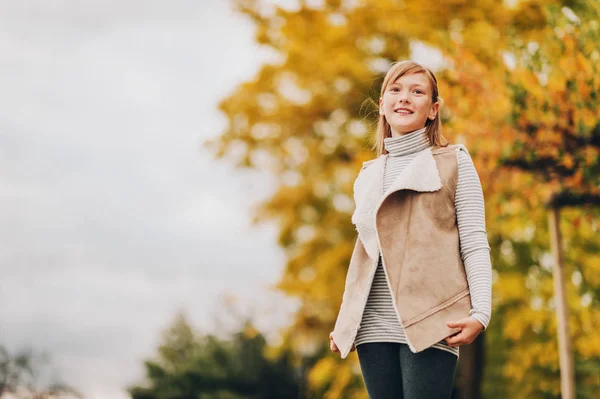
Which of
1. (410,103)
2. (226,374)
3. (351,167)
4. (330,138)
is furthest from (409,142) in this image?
(226,374)

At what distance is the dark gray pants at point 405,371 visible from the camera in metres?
2.25

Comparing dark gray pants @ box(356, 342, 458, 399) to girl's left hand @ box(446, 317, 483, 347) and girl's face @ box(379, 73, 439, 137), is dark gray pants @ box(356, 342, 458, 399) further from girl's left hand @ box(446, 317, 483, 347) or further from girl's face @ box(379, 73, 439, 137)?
girl's face @ box(379, 73, 439, 137)

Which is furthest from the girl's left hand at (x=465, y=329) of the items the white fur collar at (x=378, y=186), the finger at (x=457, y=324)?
the white fur collar at (x=378, y=186)

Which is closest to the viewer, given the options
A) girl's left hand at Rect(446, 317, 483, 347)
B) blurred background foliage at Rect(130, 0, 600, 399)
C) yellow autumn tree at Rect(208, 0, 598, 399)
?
girl's left hand at Rect(446, 317, 483, 347)

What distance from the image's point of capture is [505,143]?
7.01 meters

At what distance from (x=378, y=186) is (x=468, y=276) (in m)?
0.43

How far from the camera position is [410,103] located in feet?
8.29

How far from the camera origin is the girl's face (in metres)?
2.53

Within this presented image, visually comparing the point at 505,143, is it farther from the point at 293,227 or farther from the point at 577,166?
the point at 293,227

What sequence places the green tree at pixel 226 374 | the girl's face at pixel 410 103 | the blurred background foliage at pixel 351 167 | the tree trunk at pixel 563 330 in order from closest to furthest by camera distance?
the girl's face at pixel 410 103 < the tree trunk at pixel 563 330 < the blurred background foliage at pixel 351 167 < the green tree at pixel 226 374

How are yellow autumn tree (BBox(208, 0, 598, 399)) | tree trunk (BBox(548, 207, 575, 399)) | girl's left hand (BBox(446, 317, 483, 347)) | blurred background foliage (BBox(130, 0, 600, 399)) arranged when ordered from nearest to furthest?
girl's left hand (BBox(446, 317, 483, 347)) → tree trunk (BBox(548, 207, 575, 399)) → blurred background foliage (BBox(130, 0, 600, 399)) → yellow autumn tree (BBox(208, 0, 598, 399))

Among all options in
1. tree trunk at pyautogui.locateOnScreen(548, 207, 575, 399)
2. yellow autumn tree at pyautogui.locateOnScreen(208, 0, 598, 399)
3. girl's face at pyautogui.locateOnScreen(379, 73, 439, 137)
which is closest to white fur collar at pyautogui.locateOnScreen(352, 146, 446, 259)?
girl's face at pyautogui.locateOnScreen(379, 73, 439, 137)

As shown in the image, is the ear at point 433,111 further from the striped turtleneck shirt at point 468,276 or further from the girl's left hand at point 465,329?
the girl's left hand at point 465,329

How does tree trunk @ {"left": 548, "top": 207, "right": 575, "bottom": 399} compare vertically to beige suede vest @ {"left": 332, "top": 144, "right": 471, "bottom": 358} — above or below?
below
